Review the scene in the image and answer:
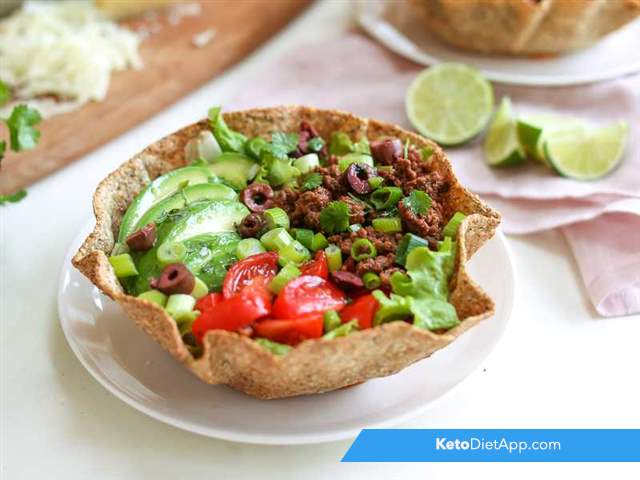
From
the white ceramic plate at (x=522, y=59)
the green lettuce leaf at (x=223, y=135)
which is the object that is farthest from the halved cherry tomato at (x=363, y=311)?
the white ceramic plate at (x=522, y=59)

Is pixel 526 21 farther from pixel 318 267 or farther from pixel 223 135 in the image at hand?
pixel 318 267

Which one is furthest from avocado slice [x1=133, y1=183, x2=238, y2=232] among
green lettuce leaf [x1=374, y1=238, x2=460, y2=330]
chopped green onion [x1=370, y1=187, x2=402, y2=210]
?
green lettuce leaf [x1=374, y1=238, x2=460, y2=330]

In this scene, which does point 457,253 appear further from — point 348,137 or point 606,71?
point 606,71

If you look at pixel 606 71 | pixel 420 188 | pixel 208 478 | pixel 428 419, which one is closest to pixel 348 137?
pixel 420 188

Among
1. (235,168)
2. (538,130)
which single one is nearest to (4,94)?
(235,168)

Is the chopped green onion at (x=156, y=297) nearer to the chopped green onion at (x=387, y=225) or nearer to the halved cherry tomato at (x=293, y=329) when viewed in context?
the halved cherry tomato at (x=293, y=329)
